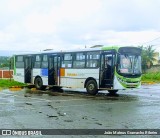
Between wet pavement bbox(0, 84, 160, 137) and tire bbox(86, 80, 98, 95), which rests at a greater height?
tire bbox(86, 80, 98, 95)

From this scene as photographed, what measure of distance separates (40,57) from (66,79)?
3.57 meters

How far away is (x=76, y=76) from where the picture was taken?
22.7 metres

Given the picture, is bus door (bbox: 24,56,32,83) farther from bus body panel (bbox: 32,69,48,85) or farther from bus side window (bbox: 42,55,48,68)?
bus side window (bbox: 42,55,48,68)

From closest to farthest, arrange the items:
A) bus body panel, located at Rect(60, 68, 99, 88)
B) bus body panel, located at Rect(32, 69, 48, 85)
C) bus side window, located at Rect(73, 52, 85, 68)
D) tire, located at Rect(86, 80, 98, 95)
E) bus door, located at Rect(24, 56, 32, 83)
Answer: tire, located at Rect(86, 80, 98, 95)
bus body panel, located at Rect(60, 68, 99, 88)
bus side window, located at Rect(73, 52, 85, 68)
bus body panel, located at Rect(32, 69, 48, 85)
bus door, located at Rect(24, 56, 32, 83)

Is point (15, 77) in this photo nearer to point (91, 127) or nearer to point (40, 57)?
point (40, 57)

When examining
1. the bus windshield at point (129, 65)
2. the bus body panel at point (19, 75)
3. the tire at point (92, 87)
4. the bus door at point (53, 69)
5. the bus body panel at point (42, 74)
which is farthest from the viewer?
the bus body panel at point (19, 75)

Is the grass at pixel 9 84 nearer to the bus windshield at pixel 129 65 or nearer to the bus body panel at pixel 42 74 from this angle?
the bus body panel at pixel 42 74

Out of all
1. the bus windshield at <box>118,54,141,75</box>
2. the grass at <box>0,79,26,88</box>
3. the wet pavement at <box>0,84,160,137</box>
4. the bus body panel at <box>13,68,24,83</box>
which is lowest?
the wet pavement at <box>0,84,160,137</box>

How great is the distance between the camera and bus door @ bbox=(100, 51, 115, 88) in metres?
20.4

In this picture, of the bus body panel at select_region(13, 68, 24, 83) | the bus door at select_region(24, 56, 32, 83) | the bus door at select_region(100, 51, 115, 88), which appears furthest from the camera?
the bus body panel at select_region(13, 68, 24, 83)

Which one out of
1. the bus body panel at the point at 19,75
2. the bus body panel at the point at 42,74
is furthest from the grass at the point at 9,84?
the bus body panel at the point at 42,74

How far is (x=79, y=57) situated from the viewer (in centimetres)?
2269

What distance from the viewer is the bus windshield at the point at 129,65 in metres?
20.3

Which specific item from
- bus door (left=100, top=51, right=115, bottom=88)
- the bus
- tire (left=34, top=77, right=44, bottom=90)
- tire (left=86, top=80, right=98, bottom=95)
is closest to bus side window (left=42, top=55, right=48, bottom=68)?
the bus
